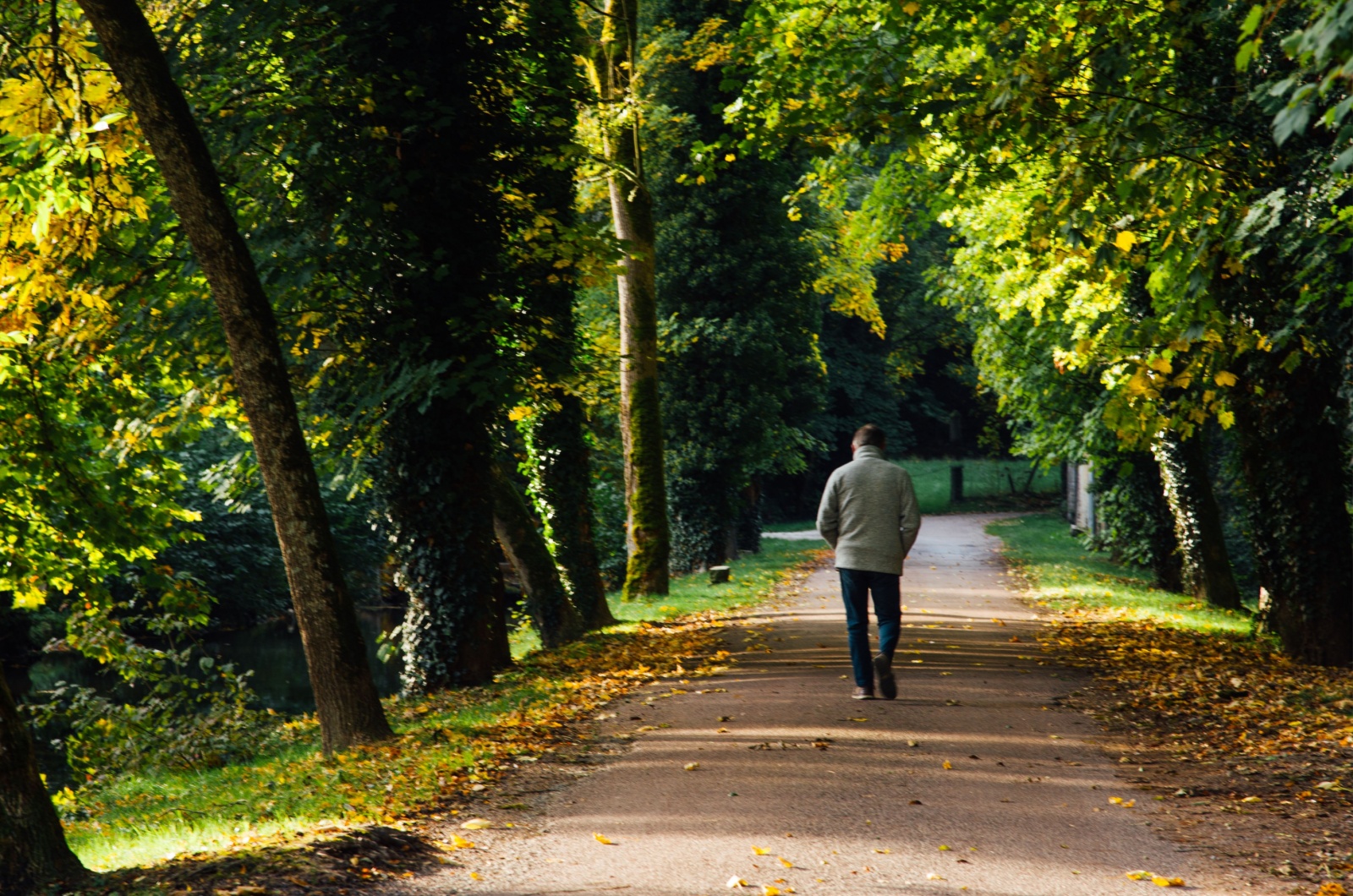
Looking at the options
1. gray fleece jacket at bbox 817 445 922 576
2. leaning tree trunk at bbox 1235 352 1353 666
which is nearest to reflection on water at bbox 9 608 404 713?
gray fleece jacket at bbox 817 445 922 576

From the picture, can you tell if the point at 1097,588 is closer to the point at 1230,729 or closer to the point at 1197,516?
the point at 1197,516

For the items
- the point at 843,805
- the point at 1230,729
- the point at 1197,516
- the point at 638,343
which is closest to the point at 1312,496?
the point at 1230,729

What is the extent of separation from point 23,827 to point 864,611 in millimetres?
5896

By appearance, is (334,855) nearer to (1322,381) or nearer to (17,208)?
(17,208)

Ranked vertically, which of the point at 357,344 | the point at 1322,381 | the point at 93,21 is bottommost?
the point at 1322,381

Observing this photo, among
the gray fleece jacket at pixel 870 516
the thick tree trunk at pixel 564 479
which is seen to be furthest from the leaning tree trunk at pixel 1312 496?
the thick tree trunk at pixel 564 479

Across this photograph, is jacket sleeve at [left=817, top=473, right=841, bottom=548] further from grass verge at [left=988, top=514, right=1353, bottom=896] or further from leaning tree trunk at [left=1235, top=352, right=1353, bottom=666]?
leaning tree trunk at [left=1235, top=352, right=1353, bottom=666]

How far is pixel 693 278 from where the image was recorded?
24.5 m

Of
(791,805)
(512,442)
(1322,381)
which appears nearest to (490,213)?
(512,442)

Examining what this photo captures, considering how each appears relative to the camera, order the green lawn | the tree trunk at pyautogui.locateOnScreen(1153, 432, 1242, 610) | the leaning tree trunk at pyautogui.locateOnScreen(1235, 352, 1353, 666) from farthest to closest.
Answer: the tree trunk at pyautogui.locateOnScreen(1153, 432, 1242, 610), the green lawn, the leaning tree trunk at pyautogui.locateOnScreen(1235, 352, 1353, 666)

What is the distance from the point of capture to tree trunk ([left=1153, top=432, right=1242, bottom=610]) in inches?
693

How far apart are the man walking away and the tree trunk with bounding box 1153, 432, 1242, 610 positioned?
9.86 m

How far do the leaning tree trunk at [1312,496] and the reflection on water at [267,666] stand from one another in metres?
12.6

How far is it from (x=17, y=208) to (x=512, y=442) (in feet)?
16.6
